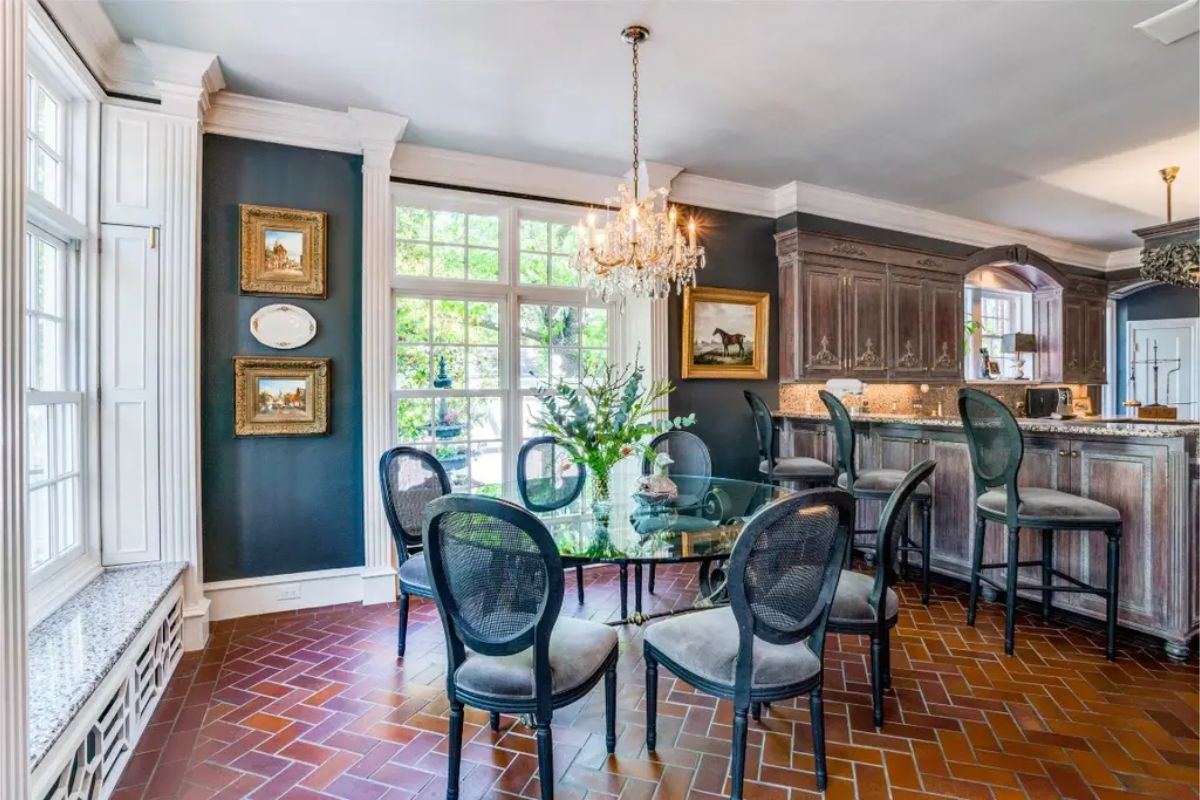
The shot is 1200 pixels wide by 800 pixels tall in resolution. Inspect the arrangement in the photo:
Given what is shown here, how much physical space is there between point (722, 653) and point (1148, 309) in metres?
8.72

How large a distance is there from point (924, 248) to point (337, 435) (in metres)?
5.44

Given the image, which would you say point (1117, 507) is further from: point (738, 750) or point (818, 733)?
point (738, 750)

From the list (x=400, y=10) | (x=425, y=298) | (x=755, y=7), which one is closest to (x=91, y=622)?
(x=425, y=298)

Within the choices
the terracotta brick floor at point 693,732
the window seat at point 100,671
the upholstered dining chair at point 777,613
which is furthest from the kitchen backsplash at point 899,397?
the window seat at point 100,671

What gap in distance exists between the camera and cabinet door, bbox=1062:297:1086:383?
6645 millimetres

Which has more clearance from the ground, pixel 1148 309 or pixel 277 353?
pixel 1148 309

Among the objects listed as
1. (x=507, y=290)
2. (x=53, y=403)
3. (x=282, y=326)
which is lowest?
(x=53, y=403)

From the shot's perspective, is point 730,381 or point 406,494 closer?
point 406,494

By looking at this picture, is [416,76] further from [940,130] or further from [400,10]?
[940,130]

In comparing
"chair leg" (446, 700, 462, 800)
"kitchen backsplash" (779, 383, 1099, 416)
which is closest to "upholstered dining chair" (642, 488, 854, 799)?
"chair leg" (446, 700, 462, 800)

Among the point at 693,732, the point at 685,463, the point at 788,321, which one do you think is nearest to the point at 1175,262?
the point at 788,321

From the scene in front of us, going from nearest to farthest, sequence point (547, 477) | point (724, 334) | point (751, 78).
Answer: point (751, 78) < point (547, 477) < point (724, 334)

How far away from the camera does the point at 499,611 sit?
1652 millimetres

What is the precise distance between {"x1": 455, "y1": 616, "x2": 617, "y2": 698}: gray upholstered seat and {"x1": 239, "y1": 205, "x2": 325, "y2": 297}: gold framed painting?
2.56 metres
